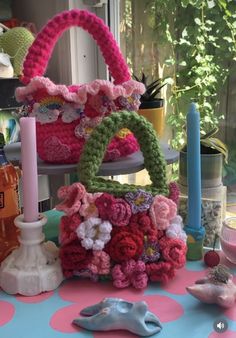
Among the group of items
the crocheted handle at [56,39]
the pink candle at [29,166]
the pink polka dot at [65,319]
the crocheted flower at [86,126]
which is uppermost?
the crocheted handle at [56,39]

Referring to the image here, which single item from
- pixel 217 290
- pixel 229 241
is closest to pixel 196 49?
pixel 229 241

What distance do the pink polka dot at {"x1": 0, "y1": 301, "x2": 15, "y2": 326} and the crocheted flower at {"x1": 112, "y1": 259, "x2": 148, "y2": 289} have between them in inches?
4.6

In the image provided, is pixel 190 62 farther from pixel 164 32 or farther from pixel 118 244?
pixel 118 244

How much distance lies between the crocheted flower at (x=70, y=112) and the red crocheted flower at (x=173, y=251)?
194 millimetres

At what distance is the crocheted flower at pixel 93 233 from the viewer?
481 mm

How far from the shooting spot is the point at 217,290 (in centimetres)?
44

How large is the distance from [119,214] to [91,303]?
103 mm

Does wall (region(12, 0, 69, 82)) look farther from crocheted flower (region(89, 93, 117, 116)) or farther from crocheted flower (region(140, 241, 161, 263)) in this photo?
crocheted flower (region(140, 241, 161, 263))

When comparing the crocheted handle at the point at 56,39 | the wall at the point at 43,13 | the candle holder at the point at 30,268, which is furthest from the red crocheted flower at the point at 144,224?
the wall at the point at 43,13

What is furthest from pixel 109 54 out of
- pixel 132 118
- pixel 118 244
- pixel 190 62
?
pixel 190 62

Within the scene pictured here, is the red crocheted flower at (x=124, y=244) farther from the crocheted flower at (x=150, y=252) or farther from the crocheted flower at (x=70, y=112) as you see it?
the crocheted flower at (x=70, y=112)

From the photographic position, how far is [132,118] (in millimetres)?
504

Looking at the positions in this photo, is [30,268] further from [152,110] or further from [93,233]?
[152,110]

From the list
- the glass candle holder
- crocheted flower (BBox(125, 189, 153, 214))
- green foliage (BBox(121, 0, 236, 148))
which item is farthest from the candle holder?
green foliage (BBox(121, 0, 236, 148))
